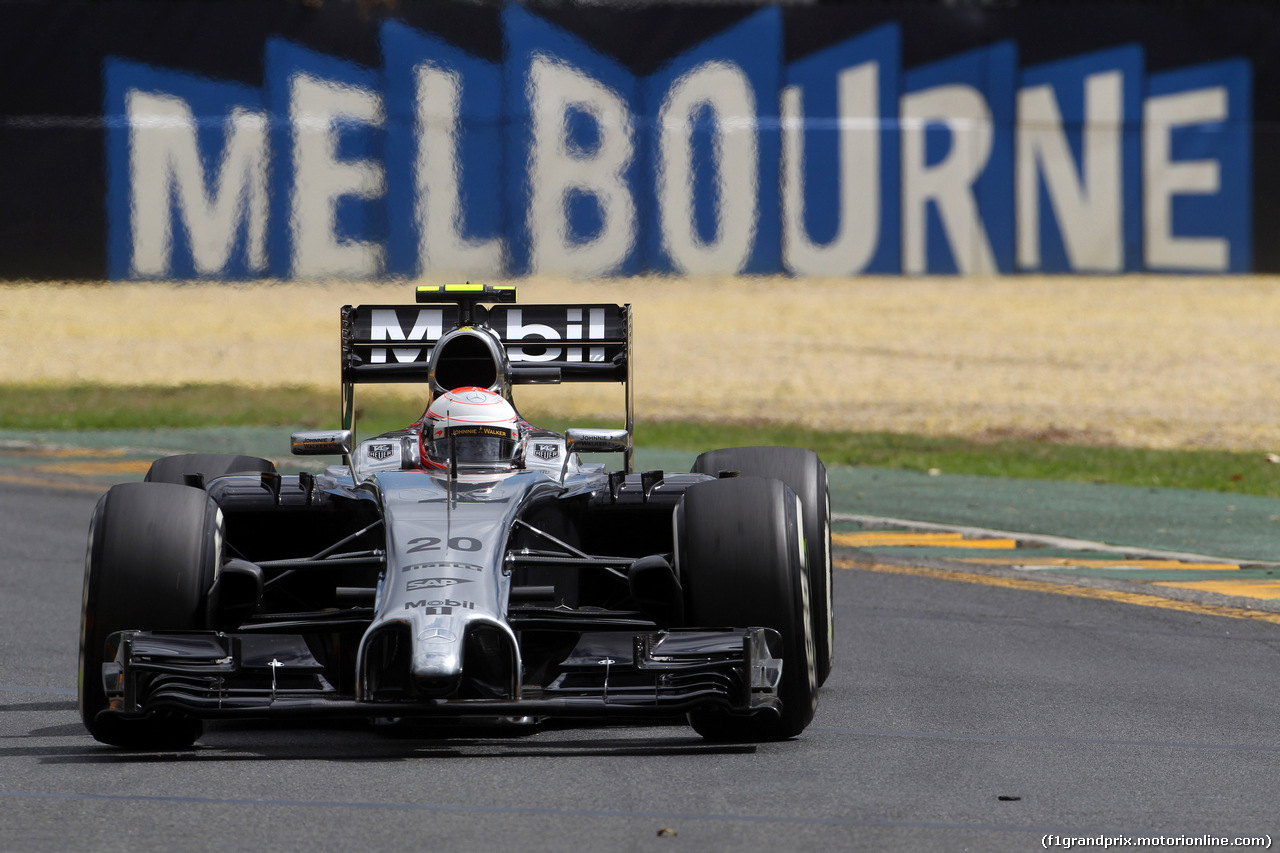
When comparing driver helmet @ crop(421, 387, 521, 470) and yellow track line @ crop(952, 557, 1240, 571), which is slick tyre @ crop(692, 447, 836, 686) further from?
yellow track line @ crop(952, 557, 1240, 571)

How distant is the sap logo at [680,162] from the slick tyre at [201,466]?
16.6 metres

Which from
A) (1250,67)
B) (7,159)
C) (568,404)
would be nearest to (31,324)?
(7,159)

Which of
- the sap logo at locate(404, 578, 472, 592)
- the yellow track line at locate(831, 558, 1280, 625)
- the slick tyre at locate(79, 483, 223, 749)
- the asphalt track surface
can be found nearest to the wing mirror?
the slick tyre at locate(79, 483, 223, 749)

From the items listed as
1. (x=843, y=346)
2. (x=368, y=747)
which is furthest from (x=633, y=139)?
(x=368, y=747)

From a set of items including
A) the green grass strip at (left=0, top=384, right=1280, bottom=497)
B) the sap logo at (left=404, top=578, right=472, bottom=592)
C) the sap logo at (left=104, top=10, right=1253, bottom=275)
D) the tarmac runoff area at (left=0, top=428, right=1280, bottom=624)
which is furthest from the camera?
the sap logo at (left=104, top=10, right=1253, bottom=275)

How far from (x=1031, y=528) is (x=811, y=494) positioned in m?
5.56

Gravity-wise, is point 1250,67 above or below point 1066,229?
above

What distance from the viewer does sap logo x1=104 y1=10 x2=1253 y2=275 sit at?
25.2 metres

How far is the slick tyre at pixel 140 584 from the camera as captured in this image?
647cm

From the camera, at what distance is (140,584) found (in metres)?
6.49

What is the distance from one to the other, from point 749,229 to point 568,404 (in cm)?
573

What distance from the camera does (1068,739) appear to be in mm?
6828

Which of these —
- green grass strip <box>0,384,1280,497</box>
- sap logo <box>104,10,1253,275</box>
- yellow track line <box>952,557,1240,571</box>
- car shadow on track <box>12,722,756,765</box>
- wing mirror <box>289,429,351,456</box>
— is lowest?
car shadow on track <box>12,722,756,765</box>

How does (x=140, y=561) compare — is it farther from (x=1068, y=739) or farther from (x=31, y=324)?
(x=31, y=324)
